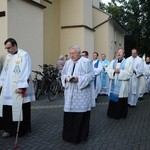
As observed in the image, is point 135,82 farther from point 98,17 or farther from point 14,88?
point 98,17

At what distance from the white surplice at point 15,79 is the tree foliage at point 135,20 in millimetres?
34842

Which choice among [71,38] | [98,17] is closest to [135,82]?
[71,38]

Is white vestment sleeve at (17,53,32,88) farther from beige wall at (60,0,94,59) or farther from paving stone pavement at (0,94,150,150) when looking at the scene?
beige wall at (60,0,94,59)

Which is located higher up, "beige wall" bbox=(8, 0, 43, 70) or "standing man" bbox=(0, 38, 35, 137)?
"beige wall" bbox=(8, 0, 43, 70)

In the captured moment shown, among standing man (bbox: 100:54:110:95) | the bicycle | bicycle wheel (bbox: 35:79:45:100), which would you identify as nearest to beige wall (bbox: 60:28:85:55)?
standing man (bbox: 100:54:110:95)

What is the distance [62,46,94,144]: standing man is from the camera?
6465 millimetres

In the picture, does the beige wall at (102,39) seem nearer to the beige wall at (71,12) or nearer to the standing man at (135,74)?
the beige wall at (71,12)

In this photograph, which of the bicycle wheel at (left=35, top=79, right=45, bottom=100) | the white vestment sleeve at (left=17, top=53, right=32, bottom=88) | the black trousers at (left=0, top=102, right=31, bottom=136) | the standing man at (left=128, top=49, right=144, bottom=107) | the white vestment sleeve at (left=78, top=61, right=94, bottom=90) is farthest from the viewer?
the bicycle wheel at (left=35, top=79, right=45, bottom=100)

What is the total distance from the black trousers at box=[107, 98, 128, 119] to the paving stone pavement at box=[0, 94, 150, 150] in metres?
0.20

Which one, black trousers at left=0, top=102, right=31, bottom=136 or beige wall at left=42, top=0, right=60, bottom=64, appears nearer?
black trousers at left=0, top=102, right=31, bottom=136

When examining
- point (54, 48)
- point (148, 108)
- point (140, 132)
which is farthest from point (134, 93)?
point (54, 48)

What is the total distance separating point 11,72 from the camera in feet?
22.0

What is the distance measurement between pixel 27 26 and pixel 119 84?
19.2 ft

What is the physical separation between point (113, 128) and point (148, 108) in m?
3.89
